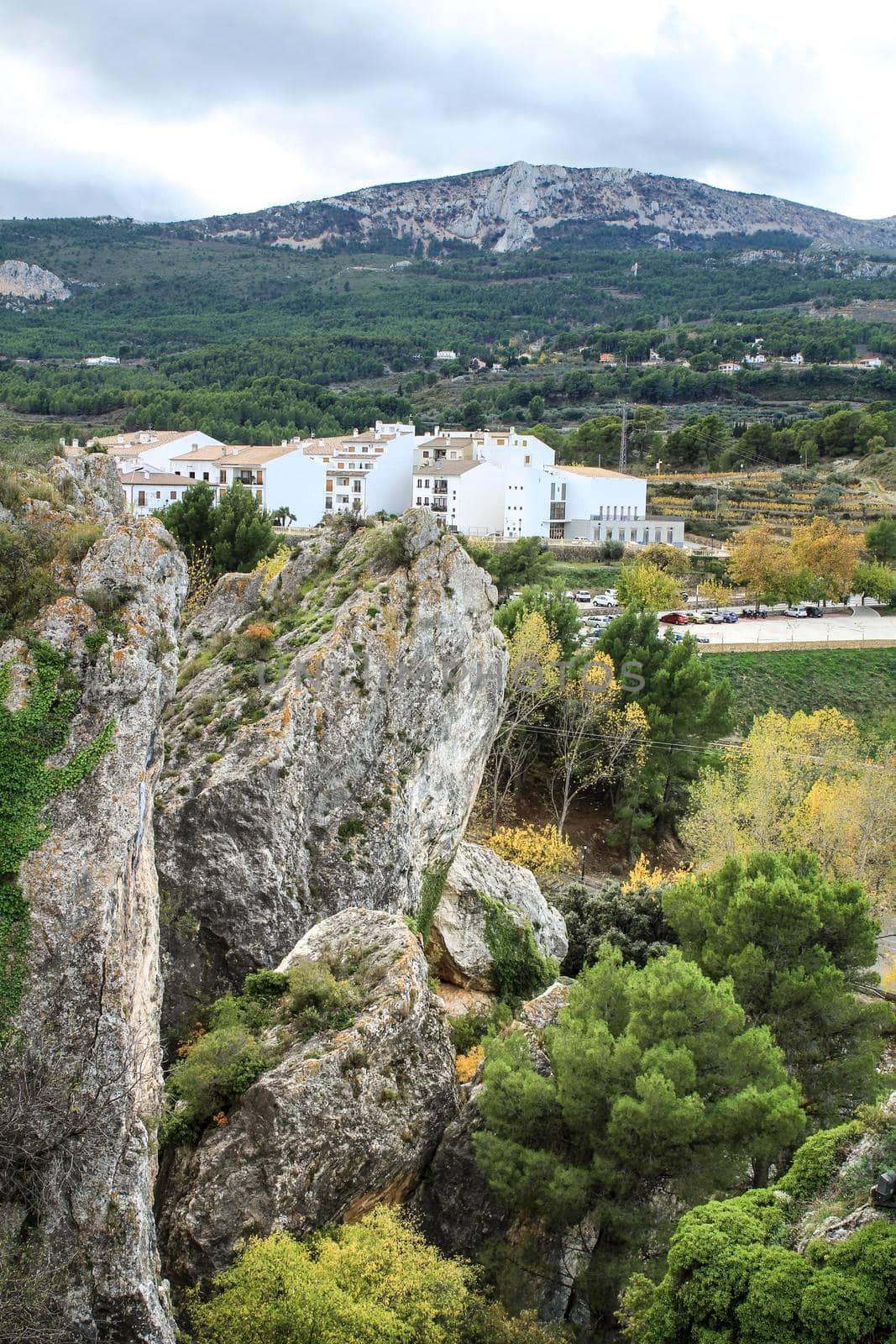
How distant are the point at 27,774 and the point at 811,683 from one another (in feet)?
173

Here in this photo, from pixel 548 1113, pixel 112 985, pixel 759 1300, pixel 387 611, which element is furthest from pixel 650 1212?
pixel 387 611

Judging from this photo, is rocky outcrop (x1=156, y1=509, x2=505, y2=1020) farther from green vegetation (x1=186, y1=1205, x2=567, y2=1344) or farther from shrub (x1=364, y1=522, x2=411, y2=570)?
green vegetation (x1=186, y1=1205, x2=567, y2=1344)

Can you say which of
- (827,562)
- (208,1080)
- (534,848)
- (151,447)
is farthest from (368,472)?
(208,1080)

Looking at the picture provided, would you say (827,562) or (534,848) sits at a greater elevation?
(827,562)

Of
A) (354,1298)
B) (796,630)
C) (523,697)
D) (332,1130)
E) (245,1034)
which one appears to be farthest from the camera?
(796,630)

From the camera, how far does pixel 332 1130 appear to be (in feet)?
50.8

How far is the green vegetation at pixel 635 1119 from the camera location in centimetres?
1582

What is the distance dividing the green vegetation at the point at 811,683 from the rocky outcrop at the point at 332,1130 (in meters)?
41.1

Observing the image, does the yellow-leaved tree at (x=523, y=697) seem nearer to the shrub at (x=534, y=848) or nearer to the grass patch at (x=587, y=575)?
the shrub at (x=534, y=848)

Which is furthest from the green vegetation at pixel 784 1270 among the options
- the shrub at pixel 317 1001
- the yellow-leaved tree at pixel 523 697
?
the yellow-leaved tree at pixel 523 697

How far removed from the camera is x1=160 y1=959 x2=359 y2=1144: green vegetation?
15578mm

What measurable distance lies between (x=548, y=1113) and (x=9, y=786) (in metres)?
9.38

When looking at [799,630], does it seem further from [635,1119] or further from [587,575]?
[635,1119]

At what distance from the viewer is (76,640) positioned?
555 inches
